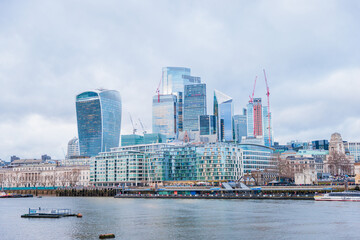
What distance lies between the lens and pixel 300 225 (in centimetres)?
8331

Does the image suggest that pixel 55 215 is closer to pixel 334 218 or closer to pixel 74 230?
pixel 74 230

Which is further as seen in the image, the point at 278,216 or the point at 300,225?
the point at 278,216

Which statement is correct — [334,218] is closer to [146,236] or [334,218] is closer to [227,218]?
[227,218]

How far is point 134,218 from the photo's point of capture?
101 meters

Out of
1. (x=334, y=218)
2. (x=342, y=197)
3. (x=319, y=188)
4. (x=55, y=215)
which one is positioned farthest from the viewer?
(x=319, y=188)

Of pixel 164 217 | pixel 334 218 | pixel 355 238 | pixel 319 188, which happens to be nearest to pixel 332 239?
pixel 355 238

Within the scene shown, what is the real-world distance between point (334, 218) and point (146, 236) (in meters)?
41.6

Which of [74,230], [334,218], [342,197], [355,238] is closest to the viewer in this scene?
[355,238]

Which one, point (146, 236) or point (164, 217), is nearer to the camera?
point (146, 236)

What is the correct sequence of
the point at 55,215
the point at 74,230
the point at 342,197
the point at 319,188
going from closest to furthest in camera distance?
the point at 74,230 < the point at 55,215 < the point at 342,197 < the point at 319,188

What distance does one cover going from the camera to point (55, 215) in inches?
4232

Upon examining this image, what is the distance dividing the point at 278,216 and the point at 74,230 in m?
43.6

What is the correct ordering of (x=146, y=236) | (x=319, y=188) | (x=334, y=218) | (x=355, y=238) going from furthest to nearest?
(x=319, y=188) → (x=334, y=218) → (x=146, y=236) → (x=355, y=238)

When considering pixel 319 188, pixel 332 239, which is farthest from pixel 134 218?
pixel 319 188
